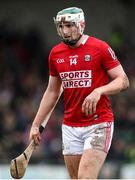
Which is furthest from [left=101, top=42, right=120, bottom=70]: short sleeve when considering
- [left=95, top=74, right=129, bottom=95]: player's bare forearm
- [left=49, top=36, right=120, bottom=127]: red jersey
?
[left=95, top=74, right=129, bottom=95]: player's bare forearm

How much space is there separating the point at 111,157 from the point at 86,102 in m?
7.45

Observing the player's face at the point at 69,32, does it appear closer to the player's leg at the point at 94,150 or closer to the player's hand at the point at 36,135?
the player's leg at the point at 94,150

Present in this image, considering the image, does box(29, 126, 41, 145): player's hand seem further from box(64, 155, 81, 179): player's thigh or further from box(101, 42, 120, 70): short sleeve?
box(101, 42, 120, 70): short sleeve

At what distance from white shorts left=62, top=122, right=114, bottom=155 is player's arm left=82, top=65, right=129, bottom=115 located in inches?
18.0

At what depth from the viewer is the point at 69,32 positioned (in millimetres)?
8008

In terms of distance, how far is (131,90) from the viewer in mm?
16906

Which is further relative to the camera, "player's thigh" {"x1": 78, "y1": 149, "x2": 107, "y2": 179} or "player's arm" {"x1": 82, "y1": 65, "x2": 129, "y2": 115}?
"player's thigh" {"x1": 78, "y1": 149, "x2": 107, "y2": 179}

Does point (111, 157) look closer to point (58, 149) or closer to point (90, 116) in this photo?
point (58, 149)

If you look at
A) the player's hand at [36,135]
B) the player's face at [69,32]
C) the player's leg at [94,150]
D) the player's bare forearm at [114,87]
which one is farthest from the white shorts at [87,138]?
the player's face at [69,32]

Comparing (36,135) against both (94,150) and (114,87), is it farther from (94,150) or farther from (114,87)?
(114,87)

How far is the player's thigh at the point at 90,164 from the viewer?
7.70m

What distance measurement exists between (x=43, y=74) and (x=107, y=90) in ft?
34.5

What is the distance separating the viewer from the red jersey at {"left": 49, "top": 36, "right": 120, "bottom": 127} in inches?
316

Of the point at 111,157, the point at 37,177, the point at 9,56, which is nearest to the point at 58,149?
the point at 111,157
